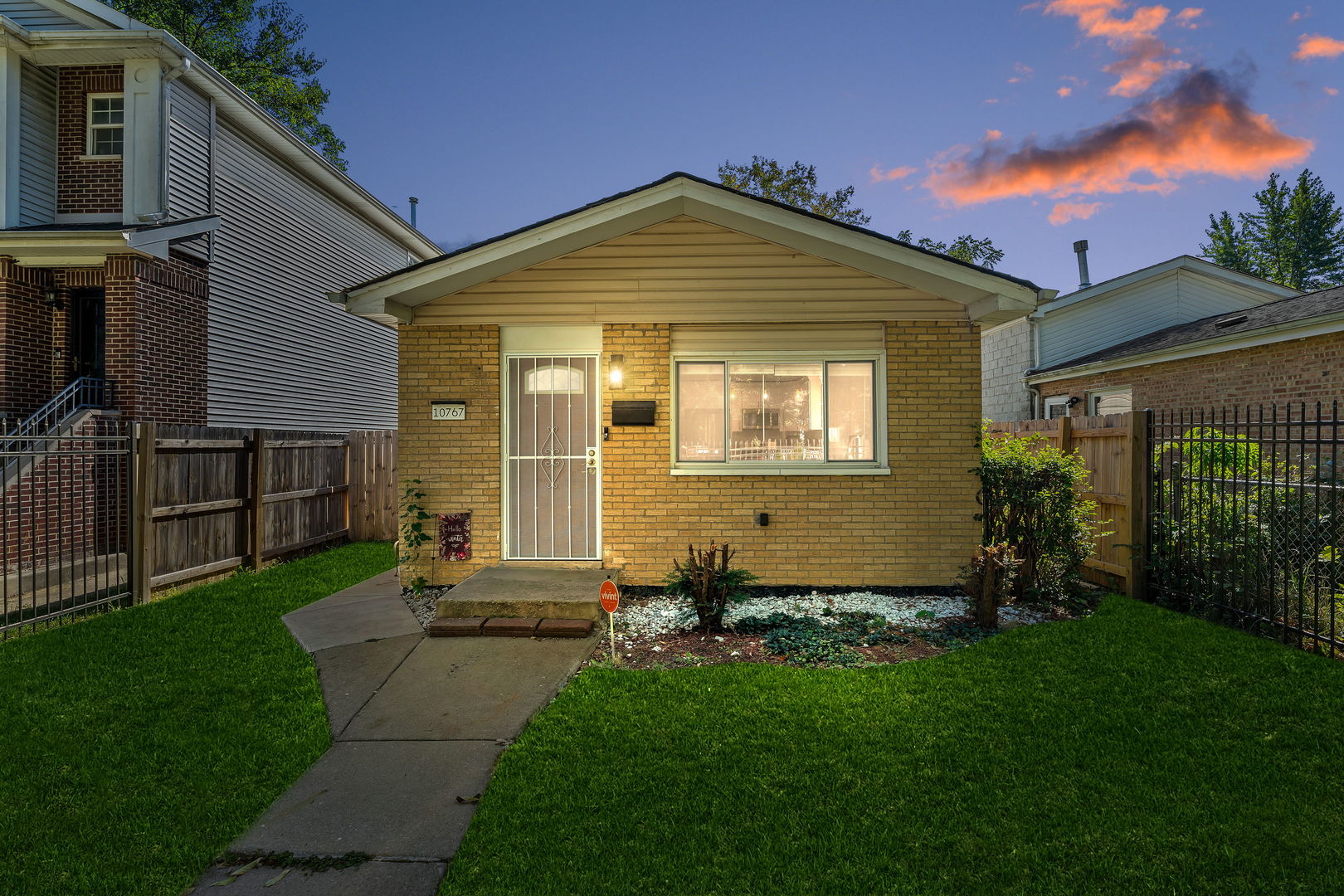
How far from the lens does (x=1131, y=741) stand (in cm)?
370

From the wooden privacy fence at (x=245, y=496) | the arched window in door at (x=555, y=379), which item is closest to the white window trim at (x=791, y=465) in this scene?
the arched window in door at (x=555, y=379)

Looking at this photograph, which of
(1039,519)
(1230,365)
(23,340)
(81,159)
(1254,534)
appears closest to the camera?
(1254,534)

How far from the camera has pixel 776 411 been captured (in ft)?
23.6

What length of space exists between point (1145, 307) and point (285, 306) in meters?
20.8

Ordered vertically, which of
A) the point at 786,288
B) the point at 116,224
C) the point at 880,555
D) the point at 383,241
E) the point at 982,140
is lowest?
the point at 880,555

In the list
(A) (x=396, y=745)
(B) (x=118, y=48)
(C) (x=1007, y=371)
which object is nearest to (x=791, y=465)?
(A) (x=396, y=745)

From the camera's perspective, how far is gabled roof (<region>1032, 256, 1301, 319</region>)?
656 inches

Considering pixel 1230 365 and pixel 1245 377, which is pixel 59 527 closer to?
pixel 1245 377

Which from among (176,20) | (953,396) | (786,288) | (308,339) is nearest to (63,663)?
(786,288)

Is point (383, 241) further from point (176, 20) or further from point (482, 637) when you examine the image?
point (482, 637)

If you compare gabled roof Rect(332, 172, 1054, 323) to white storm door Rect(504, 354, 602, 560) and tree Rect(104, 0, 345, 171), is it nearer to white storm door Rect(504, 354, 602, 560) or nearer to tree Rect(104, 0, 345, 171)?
white storm door Rect(504, 354, 602, 560)

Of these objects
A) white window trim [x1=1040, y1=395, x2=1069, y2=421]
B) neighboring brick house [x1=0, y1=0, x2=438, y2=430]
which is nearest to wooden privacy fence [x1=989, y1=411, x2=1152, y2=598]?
white window trim [x1=1040, y1=395, x2=1069, y2=421]

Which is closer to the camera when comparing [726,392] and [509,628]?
[509,628]

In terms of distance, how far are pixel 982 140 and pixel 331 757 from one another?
2963 centimetres
